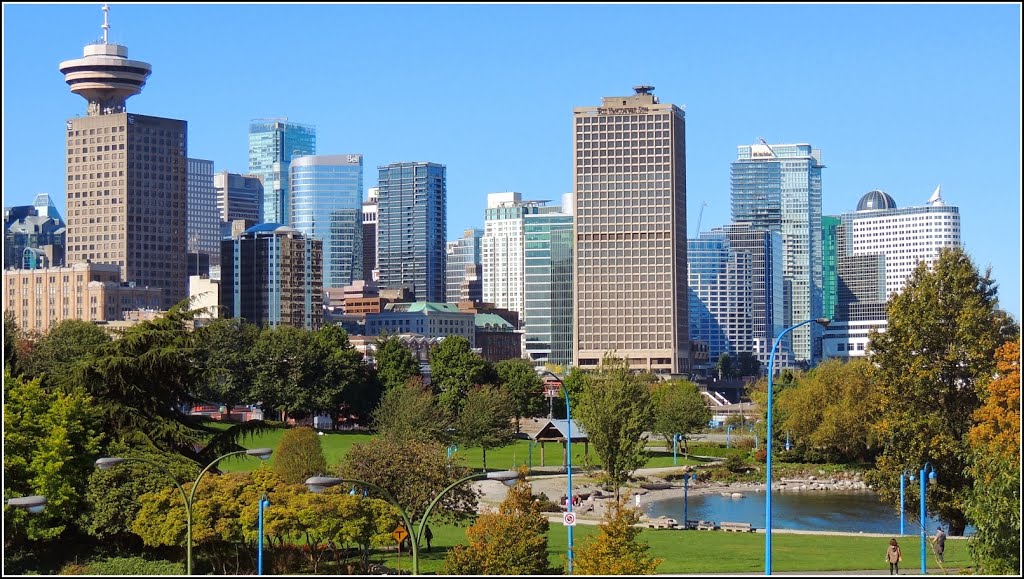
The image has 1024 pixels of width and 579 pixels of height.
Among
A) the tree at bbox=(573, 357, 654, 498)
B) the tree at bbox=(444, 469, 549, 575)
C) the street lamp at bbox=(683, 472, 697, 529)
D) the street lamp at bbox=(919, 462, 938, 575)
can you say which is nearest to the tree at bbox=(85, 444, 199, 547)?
the tree at bbox=(444, 469, 549, 575)

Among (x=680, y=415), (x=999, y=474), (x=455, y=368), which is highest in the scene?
(x=455, y=368)

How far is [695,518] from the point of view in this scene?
3268 inches

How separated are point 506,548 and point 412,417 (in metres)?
46.2

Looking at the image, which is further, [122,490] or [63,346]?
[63,346]

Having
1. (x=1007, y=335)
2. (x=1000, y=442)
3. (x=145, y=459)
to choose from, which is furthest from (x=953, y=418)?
(x=145, y=459)

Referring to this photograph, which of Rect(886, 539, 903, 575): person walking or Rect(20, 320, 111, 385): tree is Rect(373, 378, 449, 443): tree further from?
Rect(886, 539, 903, 575): person walking

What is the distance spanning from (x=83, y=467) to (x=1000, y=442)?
32.9 m

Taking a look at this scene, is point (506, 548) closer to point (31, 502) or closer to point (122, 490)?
point (31, 502)

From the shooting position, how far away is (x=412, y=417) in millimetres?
93812

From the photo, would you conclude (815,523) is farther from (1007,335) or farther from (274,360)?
(274,360)

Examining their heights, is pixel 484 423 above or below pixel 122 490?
below

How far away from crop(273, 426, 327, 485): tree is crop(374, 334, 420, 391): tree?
206 feet

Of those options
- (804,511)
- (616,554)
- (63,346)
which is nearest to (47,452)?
(616,554)

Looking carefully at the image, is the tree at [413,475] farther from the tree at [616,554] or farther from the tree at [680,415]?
the tree at [680,415]
